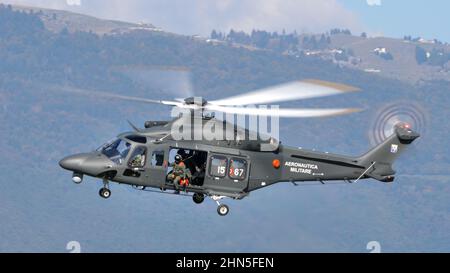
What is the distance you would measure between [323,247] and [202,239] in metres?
25.9

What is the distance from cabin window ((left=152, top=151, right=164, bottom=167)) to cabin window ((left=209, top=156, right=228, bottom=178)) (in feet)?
6.11

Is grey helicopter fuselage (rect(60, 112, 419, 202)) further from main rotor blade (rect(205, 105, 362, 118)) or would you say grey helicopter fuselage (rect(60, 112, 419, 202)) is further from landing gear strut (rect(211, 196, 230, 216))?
main rotor blade (rect(205, 105, 362, 118))

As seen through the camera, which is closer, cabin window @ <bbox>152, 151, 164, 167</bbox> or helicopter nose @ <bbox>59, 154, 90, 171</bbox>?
helicopter nose @ <bbox>59, 154, 90, 171</bbox>

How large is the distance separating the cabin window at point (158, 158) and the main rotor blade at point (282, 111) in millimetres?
2434

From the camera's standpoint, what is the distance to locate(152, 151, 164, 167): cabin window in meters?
46.8

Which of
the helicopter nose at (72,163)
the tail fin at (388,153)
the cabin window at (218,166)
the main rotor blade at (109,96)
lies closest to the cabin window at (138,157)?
the helicopter nose at (72,163)

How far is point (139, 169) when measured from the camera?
46656 mm

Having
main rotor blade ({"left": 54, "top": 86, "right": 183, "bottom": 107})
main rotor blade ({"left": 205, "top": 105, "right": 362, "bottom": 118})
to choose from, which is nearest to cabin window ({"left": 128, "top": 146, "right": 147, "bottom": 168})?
main rotor blade ({"left": 54, "top": 86, "right": 183, "bottom": 107})

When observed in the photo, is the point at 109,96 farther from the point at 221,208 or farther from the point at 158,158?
the point at 221,208

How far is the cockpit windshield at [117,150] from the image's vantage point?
4678 centimetres

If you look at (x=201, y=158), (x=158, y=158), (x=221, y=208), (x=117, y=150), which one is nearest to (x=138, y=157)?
(x=158, y=158)

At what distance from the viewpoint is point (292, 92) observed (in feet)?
142
